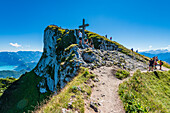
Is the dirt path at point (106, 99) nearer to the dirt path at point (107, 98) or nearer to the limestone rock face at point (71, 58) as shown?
the dirt path at point (107, 98)

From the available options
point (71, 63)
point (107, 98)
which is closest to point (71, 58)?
point (71, 63)

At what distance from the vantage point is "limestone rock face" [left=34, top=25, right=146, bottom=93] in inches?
741

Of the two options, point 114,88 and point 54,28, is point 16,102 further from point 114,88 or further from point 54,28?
point 54,28

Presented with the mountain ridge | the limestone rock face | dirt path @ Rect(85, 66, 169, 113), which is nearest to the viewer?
dirt path @ Rect(85, 66, 169, 113)

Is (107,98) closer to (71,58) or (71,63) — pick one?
(71,63)

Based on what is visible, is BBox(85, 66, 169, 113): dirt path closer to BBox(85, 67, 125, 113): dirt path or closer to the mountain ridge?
BBox(85, 67, 125, 113): dirt path

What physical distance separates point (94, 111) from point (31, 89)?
47.3m

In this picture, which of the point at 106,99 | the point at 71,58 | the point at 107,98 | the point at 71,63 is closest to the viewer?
the point at 106,99

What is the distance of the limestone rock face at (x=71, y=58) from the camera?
18812mm

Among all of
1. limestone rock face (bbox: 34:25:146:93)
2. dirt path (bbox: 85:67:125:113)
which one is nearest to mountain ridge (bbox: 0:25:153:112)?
limestone rock face (bbox: 34:25:146:93)

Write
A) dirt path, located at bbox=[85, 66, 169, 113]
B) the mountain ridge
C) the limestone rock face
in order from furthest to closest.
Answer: the mountain ridge < the limestone rock face < dirt path, located at bbox=[85, 66, 169, 113]

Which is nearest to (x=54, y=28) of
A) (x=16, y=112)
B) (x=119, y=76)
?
(x=16, y=112)

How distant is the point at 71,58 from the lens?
67.1ft

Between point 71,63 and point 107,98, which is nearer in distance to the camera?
point 107,98
